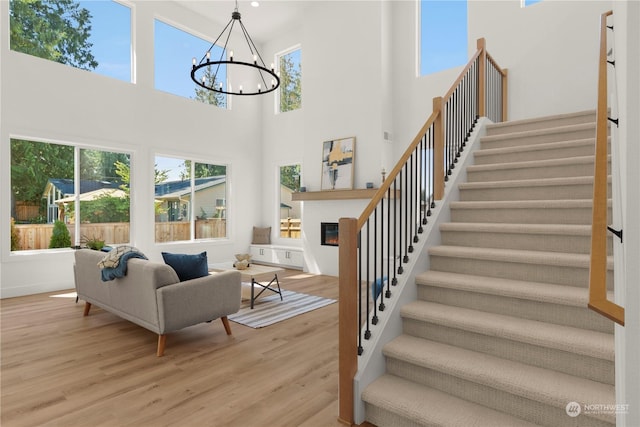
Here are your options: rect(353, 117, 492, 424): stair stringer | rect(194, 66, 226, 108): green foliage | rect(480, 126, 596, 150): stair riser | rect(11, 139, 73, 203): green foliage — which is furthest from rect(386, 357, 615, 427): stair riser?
rect(194, 66, 226, 108): green foliage

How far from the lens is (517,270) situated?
2.48 m

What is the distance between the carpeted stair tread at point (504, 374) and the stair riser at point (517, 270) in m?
0.65

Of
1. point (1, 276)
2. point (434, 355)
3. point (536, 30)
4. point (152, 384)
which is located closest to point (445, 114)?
point (434, 355)

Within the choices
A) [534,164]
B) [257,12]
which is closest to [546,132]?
[534,164]

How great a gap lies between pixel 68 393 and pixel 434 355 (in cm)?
249

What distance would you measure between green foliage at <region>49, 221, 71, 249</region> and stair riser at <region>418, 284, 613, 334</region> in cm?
588

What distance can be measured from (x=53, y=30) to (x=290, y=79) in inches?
178

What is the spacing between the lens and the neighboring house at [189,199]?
23.8ft

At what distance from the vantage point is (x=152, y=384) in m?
2.61

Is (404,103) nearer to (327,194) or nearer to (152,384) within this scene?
(327,194)

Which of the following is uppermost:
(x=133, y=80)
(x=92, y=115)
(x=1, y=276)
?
(x=133, y=80)

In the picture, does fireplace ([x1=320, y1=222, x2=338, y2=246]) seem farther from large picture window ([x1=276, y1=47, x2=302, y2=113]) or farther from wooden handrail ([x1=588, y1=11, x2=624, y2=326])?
wooden handrail ([x1=588, y1=11, x2=624, y2=326])

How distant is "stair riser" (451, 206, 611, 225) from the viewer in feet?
8.68

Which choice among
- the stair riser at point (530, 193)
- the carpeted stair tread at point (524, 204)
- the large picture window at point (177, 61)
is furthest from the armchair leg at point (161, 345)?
the large picture window at point (177, 61)
